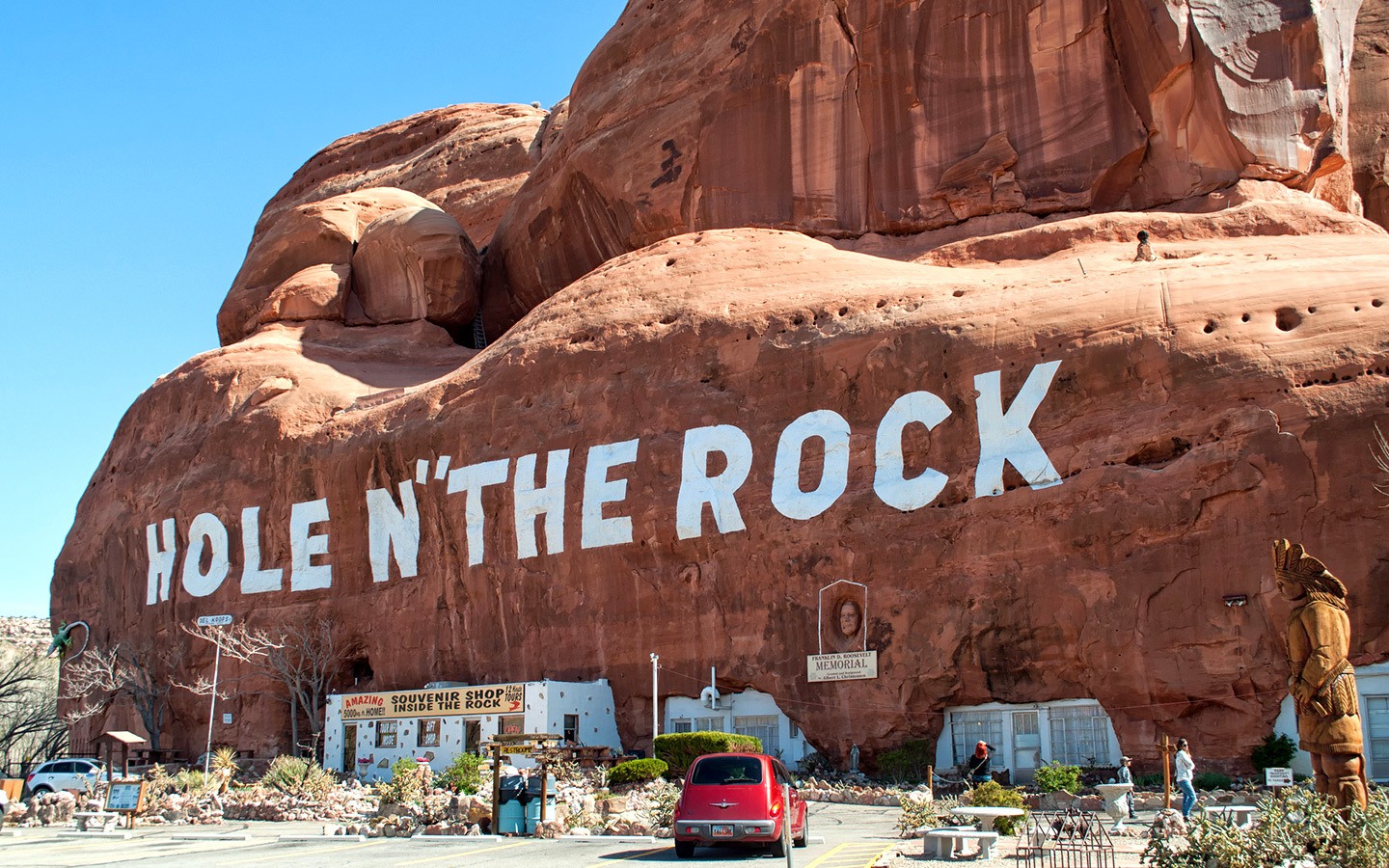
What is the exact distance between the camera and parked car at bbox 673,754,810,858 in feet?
53.2

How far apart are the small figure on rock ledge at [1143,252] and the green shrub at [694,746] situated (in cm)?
1502

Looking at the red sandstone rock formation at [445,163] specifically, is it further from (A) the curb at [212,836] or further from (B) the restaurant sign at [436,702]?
(A) the curb at [212,836]

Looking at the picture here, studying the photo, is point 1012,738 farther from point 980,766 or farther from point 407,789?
point 407,789

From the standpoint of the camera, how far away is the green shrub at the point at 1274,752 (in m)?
23.6

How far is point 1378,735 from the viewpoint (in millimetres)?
23500

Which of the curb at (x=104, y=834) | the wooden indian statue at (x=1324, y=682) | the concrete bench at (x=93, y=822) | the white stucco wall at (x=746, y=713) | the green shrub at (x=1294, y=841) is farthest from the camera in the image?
the white stucco wall at (x=746, y=713)

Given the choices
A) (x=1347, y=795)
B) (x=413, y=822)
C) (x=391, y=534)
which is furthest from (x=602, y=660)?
(x=1347, y=795)

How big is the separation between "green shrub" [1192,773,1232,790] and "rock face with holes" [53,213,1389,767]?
42.5 inches

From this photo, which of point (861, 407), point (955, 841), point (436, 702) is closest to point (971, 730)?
point (861, 407)

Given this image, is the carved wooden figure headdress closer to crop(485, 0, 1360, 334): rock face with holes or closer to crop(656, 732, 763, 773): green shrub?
crop(656, 732, 763, 773): green shrub

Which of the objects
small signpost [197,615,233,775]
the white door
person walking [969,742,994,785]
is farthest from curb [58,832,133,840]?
the white door

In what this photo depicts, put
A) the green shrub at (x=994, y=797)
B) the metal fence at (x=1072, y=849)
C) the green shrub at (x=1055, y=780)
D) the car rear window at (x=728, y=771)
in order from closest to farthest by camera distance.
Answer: the metal fence at (x=1072, y=849), the car rear window at (x=728, y=771), the green shrub at (x=994, y=797), the green shrub at (x=1055, y=780)

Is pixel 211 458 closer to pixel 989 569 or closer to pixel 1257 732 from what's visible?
pixel 989 569

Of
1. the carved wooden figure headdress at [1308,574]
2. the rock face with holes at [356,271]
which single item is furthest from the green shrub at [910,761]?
the rock face with holes at [356,271]
